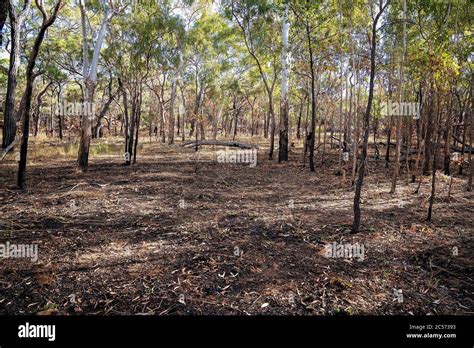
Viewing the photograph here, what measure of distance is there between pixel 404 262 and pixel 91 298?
4.21 meters

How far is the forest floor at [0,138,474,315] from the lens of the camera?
3.50 metres

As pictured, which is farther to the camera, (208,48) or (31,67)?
(208,48)

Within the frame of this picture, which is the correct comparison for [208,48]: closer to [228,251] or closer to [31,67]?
[31,67]

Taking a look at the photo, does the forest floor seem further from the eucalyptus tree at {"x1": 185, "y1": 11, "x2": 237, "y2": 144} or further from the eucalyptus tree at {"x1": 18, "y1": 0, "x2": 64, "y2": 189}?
the eucalyptus tree at {"x1": 185, "y1": 11, "x2": 237, "y2": 144}

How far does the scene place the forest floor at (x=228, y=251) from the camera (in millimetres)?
3500

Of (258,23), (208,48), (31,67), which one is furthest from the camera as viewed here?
(208,48)

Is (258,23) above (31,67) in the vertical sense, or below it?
above

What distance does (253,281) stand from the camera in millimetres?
3934

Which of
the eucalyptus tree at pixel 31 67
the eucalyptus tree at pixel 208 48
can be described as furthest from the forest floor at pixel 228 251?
the eucalyptus tree at pixel 208 48

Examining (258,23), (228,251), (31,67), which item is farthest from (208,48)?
(228,251)

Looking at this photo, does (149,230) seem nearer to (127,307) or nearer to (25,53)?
(127,307)

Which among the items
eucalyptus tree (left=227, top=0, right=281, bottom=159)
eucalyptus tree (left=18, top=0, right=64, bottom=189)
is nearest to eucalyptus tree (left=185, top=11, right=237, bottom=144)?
eucalyptus tree (left=227, top=0, right=281, bottom=159)

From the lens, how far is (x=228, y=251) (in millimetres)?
4883

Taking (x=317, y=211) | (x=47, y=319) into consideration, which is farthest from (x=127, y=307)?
(x=317, y=211)
